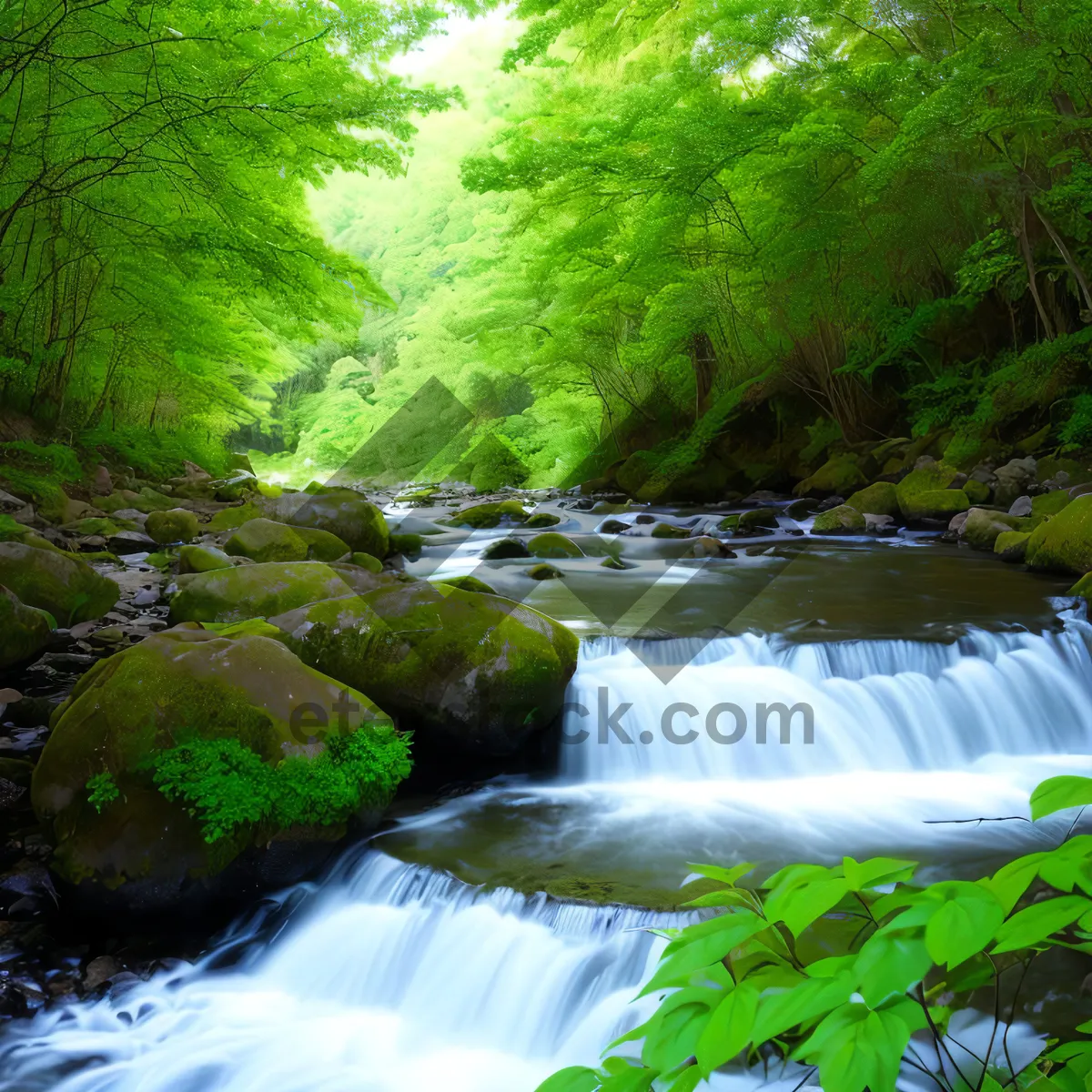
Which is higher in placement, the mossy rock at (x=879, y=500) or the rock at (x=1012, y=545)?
the mossy rock at (x=879, y=500)

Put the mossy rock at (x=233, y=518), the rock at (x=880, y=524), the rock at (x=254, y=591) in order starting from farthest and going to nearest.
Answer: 1. the rock at (x=880, y=524)
2. the mossy rock at (x=233, y=518)
3. the rock at (x=254, y=591)

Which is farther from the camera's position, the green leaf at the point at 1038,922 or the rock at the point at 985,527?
the rock at the point at 985,527

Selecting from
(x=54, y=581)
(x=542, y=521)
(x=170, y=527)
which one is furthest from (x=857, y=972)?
(x=542, y=521)

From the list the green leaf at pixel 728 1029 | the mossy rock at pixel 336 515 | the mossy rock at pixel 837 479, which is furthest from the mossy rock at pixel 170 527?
the green leaf at pixel 728 1029

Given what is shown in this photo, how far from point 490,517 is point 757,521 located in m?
5.12

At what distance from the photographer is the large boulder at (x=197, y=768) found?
3.58 meters

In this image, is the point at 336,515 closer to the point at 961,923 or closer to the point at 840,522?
the point at 840,522

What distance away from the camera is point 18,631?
559cm

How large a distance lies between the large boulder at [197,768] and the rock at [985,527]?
8221mm

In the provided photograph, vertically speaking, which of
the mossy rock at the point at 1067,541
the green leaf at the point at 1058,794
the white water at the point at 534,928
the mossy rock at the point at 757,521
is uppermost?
the mossy rock at the point at 757,521

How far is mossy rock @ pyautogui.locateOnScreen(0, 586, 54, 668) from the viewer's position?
5.52 m

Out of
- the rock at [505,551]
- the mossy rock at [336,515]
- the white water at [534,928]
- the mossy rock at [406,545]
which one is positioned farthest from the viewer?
the mossy rock at [406,545]

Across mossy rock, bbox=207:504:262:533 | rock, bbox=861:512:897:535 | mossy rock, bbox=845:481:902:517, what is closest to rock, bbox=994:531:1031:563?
rock, bbox=861:512:897:535

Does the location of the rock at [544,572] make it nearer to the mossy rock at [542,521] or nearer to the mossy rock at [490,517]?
the mossy rock at [542,521]
